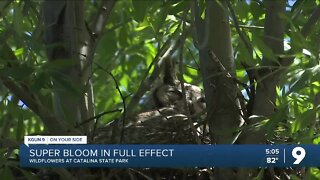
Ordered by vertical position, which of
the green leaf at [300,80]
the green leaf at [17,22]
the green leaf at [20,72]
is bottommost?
the green leaf at [300,80]

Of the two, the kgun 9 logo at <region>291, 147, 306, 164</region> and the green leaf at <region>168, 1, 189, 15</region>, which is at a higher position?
the green leaf at <region>168, 1, 189, 15</region>

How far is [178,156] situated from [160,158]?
69 mm

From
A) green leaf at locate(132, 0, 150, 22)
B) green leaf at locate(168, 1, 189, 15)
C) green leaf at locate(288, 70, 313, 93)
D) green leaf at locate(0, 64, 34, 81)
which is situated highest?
green leaf at locate(168, 1, 189, 15)

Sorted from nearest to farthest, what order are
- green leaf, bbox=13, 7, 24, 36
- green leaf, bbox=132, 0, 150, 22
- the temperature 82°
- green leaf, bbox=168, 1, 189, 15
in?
green leaf, bbox=13, 7, 24, 36 → green leaf, bbox=132, 0, 150, 22 → green leaf, bbox=168, 1, 189, 15 → the temperature 82°

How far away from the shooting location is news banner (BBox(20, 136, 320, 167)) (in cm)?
201

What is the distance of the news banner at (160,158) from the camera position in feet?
6.58

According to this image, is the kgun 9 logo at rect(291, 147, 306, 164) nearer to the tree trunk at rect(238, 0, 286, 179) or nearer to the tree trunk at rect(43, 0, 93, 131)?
the tree trunk at rect(238, 0, 286, 179)

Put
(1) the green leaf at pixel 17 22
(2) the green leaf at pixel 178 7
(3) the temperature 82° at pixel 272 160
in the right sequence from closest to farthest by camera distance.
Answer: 1. (1) the green leaf at pixel 17 22
2. (2) the green leaf at pixel 178 7
3. (3) the temperature 82° at pixel 272 160

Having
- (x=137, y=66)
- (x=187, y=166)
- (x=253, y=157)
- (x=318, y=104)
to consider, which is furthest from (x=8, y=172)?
(x=137, y=66)

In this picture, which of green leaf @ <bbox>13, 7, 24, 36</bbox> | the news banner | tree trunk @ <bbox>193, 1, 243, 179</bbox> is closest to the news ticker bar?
the news banner

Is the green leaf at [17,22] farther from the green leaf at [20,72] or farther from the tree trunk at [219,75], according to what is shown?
the tree trunk at [219,75]

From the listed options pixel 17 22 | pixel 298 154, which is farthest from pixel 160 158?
pixel 17 22

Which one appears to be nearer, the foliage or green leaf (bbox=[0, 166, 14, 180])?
the foliage

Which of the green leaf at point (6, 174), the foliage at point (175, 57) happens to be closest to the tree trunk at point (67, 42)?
the foliage at point (175, 57)
